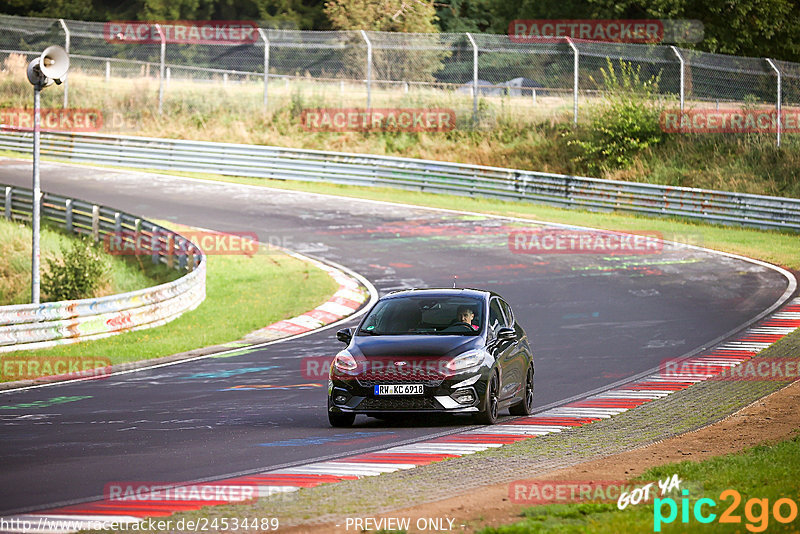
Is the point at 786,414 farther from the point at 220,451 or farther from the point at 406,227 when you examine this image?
the point at 406,227

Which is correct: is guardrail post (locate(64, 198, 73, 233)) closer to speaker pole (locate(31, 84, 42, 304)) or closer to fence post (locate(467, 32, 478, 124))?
speaker pole (locate(31, 84, 42, 304))

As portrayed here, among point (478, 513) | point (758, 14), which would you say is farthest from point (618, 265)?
point (758, 14)

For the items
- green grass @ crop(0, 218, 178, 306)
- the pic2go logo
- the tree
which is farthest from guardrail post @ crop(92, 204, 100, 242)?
the tree

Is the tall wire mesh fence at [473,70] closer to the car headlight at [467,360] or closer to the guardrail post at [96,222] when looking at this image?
the guardrail post at [96,222]

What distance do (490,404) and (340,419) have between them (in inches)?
65.0

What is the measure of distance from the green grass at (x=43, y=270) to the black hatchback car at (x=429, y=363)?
1315 cm

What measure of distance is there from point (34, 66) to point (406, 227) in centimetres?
1455

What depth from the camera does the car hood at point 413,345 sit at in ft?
40.4

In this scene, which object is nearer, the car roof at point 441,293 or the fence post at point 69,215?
the car roof at point 441,293

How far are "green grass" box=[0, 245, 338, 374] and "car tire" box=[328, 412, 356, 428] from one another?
23.2 feet

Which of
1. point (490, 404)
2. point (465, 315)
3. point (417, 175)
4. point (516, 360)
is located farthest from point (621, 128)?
point (490, 404)

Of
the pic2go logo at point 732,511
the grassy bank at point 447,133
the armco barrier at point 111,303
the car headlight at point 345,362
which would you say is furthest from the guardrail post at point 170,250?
the pic2go logo at point 732,511

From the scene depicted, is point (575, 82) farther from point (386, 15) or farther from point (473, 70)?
point (386, 15)

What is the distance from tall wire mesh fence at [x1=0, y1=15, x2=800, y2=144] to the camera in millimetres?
35656
